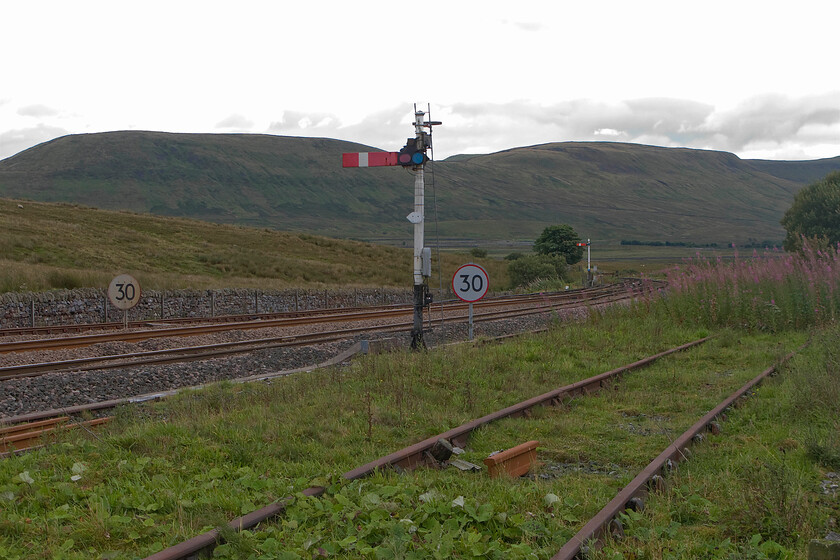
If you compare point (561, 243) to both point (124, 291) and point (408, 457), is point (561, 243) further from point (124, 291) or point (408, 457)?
point (408, 457)

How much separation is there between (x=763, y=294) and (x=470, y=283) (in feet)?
22.7

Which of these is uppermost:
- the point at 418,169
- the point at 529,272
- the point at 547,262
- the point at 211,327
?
the point at 418,169

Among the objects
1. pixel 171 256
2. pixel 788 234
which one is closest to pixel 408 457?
pixel 171 256

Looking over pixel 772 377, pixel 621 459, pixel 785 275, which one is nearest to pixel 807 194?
pixel 785 275

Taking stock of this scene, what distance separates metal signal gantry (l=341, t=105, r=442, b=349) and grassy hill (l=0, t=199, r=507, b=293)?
1823cm

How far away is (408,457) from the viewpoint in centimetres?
593

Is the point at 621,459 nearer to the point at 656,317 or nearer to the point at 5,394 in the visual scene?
the point at 5,394

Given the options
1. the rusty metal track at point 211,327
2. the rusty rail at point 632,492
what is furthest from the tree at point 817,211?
the rusty rail at point 632,492

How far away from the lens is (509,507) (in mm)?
4914

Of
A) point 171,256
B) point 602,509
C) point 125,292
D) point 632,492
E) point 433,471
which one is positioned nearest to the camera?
point 602,509

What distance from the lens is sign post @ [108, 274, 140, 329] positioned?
1997cm

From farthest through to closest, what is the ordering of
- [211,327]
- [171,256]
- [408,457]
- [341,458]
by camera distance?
[171,256] → [211,327] → [341,458] → [408,457]

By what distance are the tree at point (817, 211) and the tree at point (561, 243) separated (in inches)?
712

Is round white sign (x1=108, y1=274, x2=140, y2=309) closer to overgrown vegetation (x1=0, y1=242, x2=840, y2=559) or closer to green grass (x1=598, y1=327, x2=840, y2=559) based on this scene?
overgrown vegetation (x1=0, y1=242, x2=840, y2=559)
